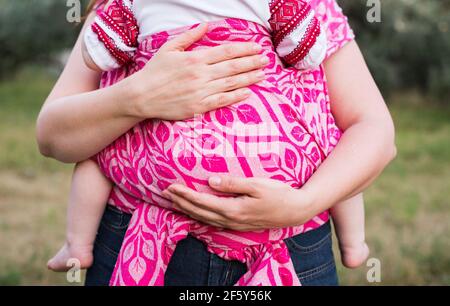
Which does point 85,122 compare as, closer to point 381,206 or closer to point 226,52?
point 226,52

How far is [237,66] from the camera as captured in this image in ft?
5.10

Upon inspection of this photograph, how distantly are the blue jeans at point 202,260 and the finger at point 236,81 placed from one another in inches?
14.9

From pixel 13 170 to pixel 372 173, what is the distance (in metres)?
4.81

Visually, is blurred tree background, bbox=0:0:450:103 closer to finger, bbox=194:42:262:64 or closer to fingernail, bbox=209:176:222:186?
finger, bbox=194:42:262:64

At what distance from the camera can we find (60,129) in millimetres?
1697

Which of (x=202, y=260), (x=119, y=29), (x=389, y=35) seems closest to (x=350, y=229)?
(x=202, y=260)

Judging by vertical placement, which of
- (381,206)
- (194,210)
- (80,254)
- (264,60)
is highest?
(264,60)

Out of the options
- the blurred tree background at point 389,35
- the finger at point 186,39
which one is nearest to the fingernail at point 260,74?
the finger at point 186,39

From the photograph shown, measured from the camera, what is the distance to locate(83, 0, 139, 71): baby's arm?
64.2 inches

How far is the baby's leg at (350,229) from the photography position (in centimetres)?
193

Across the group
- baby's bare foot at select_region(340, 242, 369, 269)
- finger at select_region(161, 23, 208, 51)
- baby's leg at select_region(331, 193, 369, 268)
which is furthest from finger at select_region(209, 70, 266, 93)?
baby's bare foot at select_region(340, 242, 369, 269)

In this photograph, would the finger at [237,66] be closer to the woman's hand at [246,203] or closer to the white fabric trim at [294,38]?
the white fabric trim at [294,38]

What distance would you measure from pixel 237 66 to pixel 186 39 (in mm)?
132

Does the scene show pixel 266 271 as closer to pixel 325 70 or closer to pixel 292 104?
pixel 292 104
